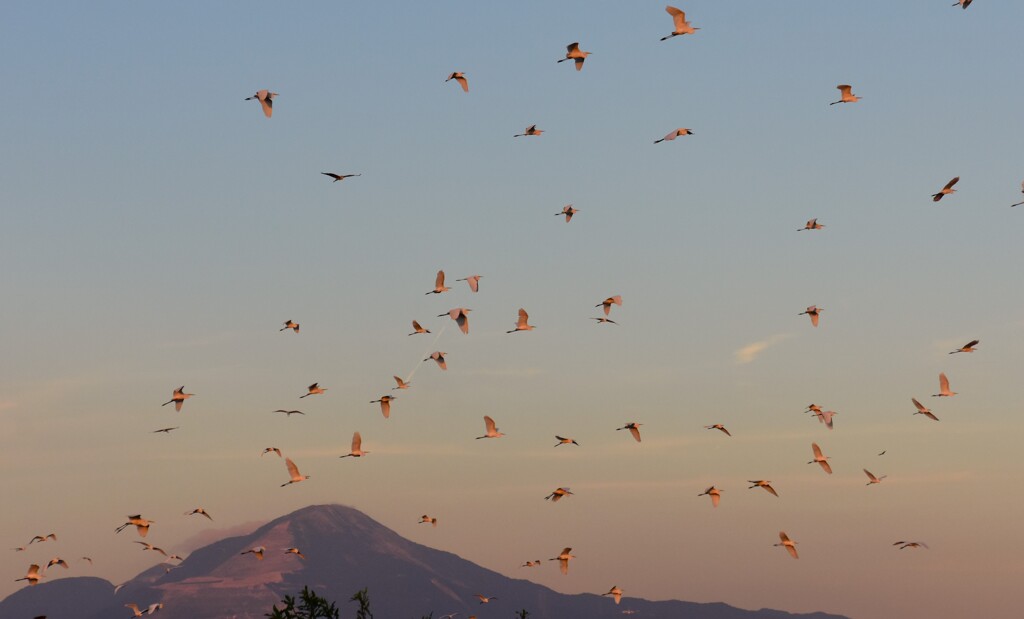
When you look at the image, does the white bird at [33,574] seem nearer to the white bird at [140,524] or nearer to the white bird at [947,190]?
the white bird at [140,524]

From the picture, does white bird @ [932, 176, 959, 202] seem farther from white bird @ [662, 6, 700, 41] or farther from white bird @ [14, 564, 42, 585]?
white bird @ [14, 564, 42, 585]

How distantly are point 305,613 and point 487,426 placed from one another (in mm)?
19681

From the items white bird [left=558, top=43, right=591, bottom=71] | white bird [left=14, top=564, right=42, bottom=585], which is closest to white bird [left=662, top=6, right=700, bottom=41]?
white bird [left=558, top=43, right=591, bottom=71]

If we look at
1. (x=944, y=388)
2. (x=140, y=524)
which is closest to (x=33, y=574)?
(x=140, y=524)

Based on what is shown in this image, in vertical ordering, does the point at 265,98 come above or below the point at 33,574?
above

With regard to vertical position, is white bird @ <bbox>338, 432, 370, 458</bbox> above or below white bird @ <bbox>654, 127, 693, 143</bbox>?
below

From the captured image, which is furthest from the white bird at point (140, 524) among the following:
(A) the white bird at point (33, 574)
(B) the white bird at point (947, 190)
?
(B) the white bird at point (947, 190)

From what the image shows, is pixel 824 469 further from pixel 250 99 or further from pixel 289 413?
pixel 250 99

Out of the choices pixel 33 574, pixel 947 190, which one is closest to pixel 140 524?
pixel 33 574

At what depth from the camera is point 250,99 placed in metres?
72.8

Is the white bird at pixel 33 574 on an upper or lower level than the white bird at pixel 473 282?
lower

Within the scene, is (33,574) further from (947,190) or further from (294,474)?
(947,190)

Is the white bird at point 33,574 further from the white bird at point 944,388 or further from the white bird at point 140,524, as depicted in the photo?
the white bird at point 944,388

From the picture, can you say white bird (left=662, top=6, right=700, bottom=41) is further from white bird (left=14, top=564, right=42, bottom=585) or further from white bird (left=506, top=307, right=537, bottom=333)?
white bird (left=14, top=564, right=42, bottom=585)
